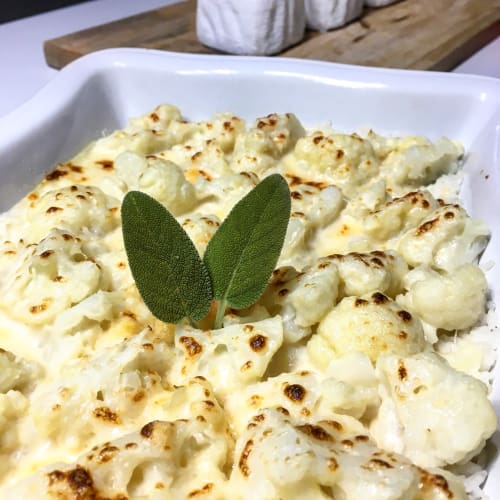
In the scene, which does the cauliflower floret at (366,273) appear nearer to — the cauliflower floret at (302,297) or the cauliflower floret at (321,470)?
the cauliflower floret at (302,297)

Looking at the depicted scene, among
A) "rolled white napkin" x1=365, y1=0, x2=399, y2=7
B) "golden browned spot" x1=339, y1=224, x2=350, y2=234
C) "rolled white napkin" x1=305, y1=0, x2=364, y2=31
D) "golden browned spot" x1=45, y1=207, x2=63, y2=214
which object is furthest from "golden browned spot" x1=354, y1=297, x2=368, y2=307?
"rolled white napkin" x1=365, y1=0, x2=399, y2=7

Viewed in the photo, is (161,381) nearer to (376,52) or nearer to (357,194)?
(357,194)

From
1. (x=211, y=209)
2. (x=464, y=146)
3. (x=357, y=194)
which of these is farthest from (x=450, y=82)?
(x=211, y=209)

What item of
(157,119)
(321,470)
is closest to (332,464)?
(321,470)

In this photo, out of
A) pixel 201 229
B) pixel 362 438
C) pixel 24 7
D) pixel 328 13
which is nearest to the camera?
pixel 362 438

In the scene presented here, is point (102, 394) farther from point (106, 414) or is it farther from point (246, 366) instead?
point (246, 366)

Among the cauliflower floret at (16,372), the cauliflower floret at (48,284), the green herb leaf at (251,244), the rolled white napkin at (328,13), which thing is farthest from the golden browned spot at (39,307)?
the rolled white napkin at (328,13)
